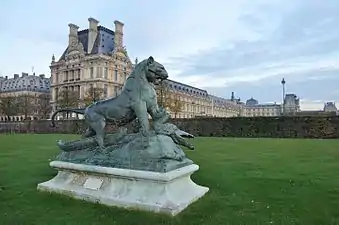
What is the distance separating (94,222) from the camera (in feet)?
16.8

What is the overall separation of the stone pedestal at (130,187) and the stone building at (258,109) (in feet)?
494

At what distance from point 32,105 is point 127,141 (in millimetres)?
78581

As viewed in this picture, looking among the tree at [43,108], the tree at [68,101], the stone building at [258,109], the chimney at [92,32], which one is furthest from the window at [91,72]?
the stone building at [258,109]

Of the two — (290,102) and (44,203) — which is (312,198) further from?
(290,102)

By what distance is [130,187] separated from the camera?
597 cm

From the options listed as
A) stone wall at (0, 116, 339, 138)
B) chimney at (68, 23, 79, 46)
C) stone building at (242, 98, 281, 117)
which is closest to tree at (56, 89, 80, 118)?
chimney at (68, 23, 79, 46)

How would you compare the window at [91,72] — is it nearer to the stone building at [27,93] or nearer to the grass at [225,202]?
the stone building at [27,93]

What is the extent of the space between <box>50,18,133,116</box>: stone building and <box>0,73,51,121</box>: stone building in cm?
432

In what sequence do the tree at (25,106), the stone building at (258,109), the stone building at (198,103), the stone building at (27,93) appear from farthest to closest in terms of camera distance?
the stone building at (258,109)
the stone building at (198,103)
the stone building at (27,93)
the tree at (25,106)

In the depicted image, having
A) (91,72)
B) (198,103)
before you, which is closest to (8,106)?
(91,72)

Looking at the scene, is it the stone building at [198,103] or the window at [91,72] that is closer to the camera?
the window at [91,72]

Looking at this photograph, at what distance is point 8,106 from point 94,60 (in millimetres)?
→ 21959

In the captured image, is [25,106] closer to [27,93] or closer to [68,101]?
[68,101]

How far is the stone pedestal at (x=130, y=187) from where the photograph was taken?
5633mm
